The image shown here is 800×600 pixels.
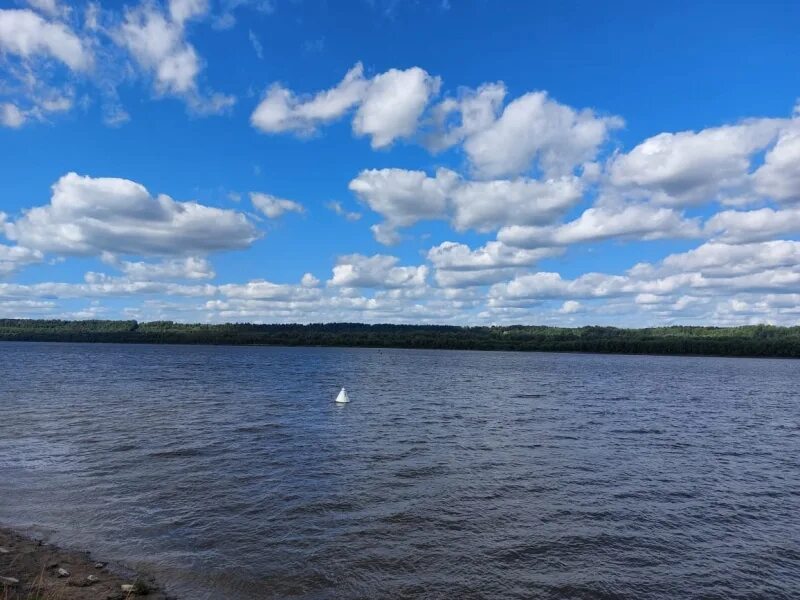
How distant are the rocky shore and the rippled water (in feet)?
2.65

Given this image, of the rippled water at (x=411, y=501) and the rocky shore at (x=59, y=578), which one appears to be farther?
the rippled water at (x=411, y=501)

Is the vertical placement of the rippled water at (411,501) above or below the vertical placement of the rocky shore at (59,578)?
below

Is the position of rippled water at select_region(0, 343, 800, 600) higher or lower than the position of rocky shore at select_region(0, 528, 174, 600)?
lower

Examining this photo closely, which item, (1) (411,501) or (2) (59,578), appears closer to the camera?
(2) (59,578)

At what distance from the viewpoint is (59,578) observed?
38.4ft

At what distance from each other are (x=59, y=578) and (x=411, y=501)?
1057 cm

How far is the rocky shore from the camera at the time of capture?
1077 centimetres

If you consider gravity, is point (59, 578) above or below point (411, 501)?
above

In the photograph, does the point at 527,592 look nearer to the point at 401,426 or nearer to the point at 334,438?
the point at 334,438

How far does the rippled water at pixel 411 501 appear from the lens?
13.3 metres

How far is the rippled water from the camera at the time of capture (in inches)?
525

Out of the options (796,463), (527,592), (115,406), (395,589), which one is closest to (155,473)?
(395,589)

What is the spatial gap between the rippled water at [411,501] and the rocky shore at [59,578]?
806 millimetres

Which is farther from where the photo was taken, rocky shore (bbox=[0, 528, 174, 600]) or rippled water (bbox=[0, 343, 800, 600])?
rippled water (bbox=[0, 343, 800, 600])
